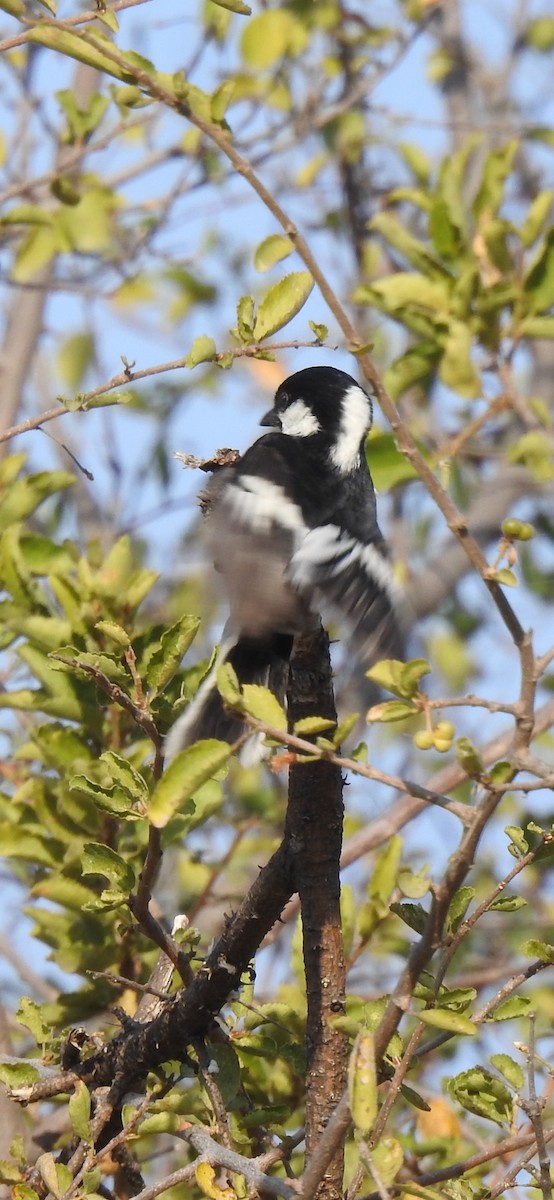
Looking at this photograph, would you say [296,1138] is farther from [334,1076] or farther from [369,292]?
[369,292]

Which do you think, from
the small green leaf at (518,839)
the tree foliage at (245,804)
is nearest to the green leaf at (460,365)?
the tree foliage at (245,804)

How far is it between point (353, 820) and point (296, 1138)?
2.35 m

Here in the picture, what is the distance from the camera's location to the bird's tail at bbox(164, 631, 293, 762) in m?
2.63

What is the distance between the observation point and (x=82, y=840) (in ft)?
9.80

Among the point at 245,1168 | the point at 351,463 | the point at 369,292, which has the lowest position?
the point at 245,1168

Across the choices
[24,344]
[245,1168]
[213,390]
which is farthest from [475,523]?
[245,1168]

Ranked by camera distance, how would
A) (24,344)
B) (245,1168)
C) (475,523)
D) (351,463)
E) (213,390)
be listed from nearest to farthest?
1. (245,1168)
2. (351,463)
3. (24,344)
4. (475,523)
5. (213,390)

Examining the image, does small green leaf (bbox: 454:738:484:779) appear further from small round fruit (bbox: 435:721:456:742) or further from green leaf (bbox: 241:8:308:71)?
green leaf (bbox: 241:8:308:71)

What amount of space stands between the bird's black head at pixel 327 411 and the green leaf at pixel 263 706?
1.42 metres

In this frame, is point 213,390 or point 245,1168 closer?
point 245,1168

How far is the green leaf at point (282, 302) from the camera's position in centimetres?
245

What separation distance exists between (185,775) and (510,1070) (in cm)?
80

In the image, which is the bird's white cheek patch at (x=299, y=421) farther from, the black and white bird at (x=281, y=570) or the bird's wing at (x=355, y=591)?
the bird's wing at (x=355, y=591)

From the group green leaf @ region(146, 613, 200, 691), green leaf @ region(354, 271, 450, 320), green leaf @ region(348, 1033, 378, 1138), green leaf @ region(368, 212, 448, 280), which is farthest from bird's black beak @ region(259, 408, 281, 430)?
green leaf @ region(348, 1033, 378, 1138)
